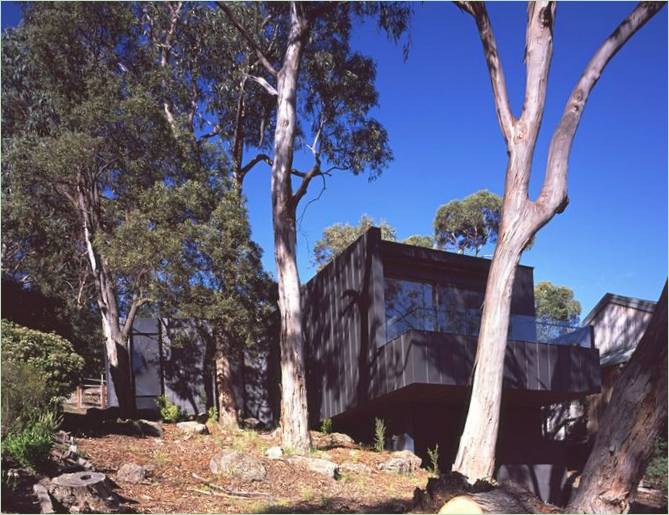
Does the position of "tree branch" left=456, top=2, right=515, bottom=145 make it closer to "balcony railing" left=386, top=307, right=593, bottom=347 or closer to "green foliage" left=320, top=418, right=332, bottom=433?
"balcony railing" left=386, top=307, right=593, bottom=347

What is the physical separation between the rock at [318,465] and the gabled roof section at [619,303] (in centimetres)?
1300

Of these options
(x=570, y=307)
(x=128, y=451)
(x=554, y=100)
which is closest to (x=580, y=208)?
(x=554, y=100)

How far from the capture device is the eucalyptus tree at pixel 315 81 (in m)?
12.2

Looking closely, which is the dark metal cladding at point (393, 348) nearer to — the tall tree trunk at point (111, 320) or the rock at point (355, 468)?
the rock at point (355, 468)

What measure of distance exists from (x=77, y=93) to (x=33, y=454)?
10.0 m

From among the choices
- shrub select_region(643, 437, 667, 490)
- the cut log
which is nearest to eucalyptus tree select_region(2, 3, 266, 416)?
the cut log

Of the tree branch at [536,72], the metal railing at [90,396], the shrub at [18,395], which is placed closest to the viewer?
the shrub at [18,395]

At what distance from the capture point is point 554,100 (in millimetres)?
10797

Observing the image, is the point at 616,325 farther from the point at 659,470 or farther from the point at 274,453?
the point at 274,453

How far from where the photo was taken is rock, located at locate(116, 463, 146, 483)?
7.83 m

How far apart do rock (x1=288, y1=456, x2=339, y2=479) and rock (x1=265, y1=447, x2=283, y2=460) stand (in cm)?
30

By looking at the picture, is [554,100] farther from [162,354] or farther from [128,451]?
[162,354]

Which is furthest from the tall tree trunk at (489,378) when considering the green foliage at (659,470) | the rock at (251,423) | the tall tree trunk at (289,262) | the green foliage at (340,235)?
the green foliage at (340,235)

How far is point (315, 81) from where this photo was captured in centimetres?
1557
